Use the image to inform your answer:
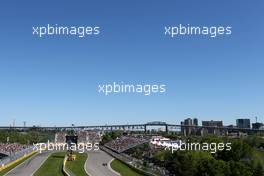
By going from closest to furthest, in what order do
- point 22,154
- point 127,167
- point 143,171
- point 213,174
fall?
point 213,174
point 143,171
point 127,167
point 22,154

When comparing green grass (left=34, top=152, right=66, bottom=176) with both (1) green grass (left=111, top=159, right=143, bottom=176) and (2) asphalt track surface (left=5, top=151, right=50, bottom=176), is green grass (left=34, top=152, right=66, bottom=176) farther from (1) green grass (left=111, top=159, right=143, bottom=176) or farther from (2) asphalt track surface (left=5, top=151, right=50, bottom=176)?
(1) green grass (left=111, top=159, right=143, bottom=176)

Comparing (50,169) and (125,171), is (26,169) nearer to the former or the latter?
(50,169)

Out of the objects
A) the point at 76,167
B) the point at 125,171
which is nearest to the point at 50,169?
the point at 76,167

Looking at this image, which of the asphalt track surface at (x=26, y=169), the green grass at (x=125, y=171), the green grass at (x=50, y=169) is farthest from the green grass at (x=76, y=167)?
the asphalt track surface at (x=26, y=169)

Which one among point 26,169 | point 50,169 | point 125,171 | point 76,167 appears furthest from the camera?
point 76,167

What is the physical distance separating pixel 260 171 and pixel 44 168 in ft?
124

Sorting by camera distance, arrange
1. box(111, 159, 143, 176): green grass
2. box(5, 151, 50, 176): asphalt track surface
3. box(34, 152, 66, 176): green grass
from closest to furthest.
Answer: box(111, 159, 143, 176): green grass < box(5, 151, 50, 176): asphalt track surface < box(34, 152, 66, 176): green grass

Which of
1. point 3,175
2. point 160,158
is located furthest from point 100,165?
point 3,175

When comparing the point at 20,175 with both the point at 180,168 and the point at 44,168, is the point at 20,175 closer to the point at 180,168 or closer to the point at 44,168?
the point at 44,168

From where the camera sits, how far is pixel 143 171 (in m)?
64.3

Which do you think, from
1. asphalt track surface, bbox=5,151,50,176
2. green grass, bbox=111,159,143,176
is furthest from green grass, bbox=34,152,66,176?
green grass, bbox=111,159,143,176

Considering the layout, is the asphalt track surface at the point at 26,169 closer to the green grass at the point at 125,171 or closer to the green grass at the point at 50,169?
the green grass at the point at 50,169

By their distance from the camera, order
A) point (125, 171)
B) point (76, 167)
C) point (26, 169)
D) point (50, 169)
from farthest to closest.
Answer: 1. point (76, 167)
2. point (50, 169)
3. point (26, 169)
4. point (125, 171)

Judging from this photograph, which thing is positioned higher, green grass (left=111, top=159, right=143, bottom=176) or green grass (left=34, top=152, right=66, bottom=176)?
green grass (left=111, top=159, right=143, bottom=176)
